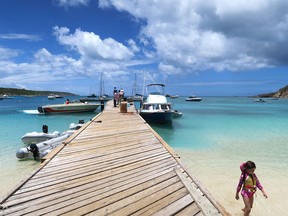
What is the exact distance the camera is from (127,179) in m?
5.23

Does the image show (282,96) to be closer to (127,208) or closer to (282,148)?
(282,148)

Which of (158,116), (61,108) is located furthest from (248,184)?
(61,108)

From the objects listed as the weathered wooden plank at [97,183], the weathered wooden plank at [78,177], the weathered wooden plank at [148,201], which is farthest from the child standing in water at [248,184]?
the weathered wooden plank at [78,177]

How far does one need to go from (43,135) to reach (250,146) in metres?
13.5

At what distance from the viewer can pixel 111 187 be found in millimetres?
4801

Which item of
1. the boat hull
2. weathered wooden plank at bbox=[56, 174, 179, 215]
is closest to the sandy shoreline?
weathered wooden plank at bbox=[56, 174, 179, 215]

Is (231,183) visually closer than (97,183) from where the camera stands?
No

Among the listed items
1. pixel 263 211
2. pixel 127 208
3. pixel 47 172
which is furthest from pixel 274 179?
pixel 47 172

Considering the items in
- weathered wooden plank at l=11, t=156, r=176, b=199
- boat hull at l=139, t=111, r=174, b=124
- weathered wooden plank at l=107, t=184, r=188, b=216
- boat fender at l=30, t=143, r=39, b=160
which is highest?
weathered wooden plank at l=107, t=184, r=188, b=216

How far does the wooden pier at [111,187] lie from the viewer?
3.94m

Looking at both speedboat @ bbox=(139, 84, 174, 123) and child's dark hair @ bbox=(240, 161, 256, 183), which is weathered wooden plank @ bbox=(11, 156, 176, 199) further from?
speedboat @ bbox=(139, 84, 174, 123)

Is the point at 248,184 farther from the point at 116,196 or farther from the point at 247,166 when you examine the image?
the point at 116,196

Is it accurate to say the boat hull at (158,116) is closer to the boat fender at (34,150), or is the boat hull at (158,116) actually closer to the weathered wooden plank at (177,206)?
the boat fender at (34,150)

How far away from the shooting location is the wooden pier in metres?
3.94
